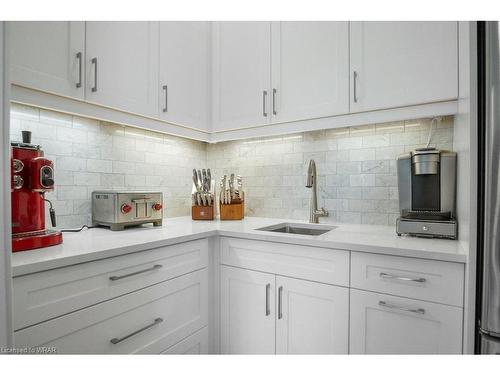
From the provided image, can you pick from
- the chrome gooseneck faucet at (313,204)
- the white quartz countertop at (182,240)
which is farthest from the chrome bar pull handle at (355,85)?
the white quartz countertop at (182,240)

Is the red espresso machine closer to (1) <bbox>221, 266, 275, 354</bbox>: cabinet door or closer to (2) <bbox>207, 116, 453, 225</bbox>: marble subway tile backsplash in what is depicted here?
(1) <bbox>221, 266, 275, 354</bbox>: cabinet door

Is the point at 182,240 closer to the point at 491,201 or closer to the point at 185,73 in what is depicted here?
the point at 185,73

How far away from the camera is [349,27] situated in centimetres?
157

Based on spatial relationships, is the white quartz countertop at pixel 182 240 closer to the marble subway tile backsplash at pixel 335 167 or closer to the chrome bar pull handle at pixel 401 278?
the chrome bar pull handle at pixel 401 278

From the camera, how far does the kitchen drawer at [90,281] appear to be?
3.04ft

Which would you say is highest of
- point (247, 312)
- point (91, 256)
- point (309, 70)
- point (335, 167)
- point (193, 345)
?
point (309, 70)

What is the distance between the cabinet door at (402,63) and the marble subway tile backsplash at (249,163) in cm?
34

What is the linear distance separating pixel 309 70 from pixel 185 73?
81cm

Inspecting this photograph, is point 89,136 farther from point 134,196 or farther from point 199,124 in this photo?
point 199,124

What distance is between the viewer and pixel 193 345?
152cm

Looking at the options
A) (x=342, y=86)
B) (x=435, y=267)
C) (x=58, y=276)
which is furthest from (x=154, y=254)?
(x=342, y=86)

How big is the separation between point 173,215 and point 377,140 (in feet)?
5.04

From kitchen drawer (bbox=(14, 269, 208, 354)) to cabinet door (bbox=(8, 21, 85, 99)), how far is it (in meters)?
0.96

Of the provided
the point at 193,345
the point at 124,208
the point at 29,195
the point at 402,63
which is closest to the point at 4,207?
the point at 29,195
